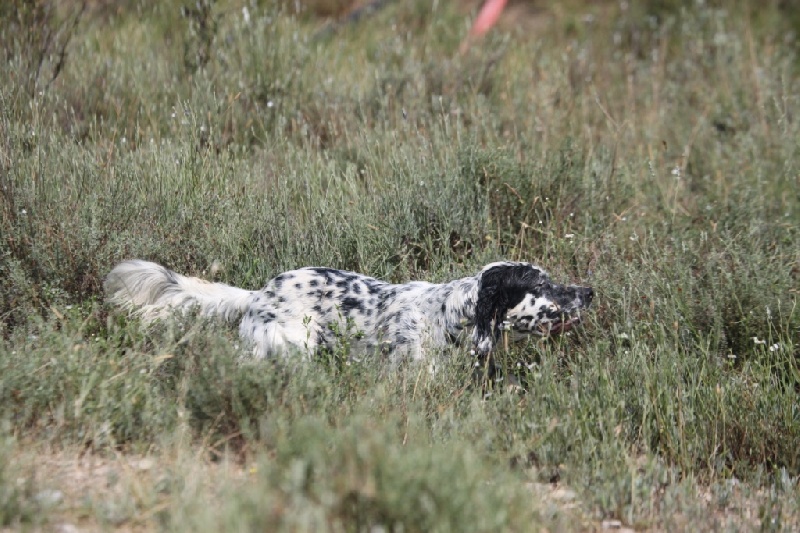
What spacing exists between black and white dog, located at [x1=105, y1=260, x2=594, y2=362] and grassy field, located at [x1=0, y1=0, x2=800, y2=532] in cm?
16

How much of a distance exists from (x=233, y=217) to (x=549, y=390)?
6.69ft

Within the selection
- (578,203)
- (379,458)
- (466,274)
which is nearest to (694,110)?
(578,203)

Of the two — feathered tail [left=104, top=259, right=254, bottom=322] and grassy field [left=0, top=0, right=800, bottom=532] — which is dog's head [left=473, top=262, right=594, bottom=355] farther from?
feathered tail [left=104, top=259, right=254, bottom=322]

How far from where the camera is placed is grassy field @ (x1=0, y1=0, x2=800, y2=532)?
3334 millimetres

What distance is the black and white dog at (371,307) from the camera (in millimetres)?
4566

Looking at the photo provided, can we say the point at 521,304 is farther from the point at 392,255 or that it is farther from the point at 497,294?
the point at 392,255

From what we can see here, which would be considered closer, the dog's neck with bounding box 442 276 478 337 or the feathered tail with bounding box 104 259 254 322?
the dog's neck with bounding box 442 276 478 337

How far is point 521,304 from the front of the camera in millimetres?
Result: 4605

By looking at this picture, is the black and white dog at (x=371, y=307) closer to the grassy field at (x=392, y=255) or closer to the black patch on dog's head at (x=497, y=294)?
the black patch on dog's head at (x=497, y=294)

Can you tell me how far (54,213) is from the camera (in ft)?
16.6

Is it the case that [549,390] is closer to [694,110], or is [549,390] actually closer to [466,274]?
[466,274]

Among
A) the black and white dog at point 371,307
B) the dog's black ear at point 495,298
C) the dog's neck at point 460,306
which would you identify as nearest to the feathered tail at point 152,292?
the black and white dog at point 371,307

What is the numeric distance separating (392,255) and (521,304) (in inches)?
42.0

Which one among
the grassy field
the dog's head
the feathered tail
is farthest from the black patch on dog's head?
the feathered tail
